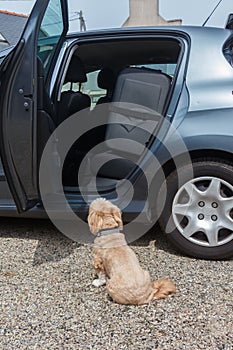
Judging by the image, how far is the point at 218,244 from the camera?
238 centimetres

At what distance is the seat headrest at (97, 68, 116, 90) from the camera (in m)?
3.69

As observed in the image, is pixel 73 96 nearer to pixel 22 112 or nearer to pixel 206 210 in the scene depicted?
pixel 22 112

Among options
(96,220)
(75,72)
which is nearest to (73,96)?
(75,72)

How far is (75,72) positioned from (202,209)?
170 centimetres

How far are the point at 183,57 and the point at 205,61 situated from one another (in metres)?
0.16

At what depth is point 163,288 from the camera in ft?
6.56

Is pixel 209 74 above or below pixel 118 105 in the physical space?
above

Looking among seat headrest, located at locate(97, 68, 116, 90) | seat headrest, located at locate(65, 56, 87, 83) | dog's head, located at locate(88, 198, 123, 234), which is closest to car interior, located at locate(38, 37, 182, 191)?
seat headrest, located at locate(65, 56, 87, 83)

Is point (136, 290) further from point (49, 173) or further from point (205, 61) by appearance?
point (205, 61)

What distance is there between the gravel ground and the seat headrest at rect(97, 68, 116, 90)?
177 cm

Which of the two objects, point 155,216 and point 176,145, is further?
point 155,216

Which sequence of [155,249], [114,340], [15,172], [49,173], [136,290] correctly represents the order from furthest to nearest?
[155,249] → [49,173] → [15,172] → [136,290] → [114,340]

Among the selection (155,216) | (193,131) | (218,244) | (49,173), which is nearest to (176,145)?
(193,131)

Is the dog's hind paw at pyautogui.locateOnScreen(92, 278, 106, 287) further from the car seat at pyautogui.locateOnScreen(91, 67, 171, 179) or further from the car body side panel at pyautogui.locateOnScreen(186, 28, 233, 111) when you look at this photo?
the car body side panel at pyautogui.locateOnScreen(186, 28, 233, 111)
